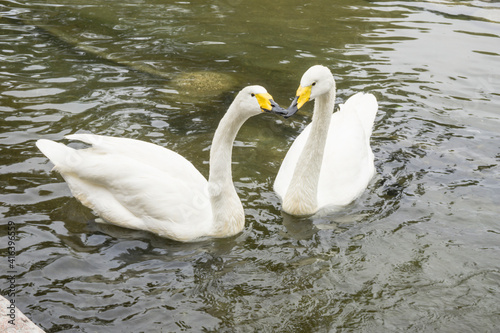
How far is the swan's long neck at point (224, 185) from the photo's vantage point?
582 cm

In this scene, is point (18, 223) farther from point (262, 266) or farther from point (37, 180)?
point (262, 266)

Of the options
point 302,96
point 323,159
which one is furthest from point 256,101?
point 323,159

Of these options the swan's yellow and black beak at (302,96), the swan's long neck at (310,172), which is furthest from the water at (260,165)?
the swan's yellow and black beak at (302,96)

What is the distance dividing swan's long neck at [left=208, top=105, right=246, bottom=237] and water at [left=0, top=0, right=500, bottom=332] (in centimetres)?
19

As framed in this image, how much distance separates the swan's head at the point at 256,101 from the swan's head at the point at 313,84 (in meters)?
0.48

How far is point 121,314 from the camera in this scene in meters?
4.96

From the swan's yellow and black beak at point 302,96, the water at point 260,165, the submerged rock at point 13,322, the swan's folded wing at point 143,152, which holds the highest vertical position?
the swan's yellow and black beak at point 302,96

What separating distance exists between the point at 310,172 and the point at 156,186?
5.24ft

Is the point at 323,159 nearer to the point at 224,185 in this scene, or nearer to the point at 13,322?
the point at 224,185

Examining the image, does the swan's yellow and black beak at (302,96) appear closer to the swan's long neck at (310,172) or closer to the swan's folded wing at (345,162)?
the swan's long neck at (310,172)

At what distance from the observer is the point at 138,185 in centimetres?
604

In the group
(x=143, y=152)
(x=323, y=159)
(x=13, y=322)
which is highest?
(x=143, y=152)

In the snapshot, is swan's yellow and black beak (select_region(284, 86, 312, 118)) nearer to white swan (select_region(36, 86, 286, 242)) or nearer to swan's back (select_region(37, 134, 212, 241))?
white swan (select_region(36, 86, 286, 242))

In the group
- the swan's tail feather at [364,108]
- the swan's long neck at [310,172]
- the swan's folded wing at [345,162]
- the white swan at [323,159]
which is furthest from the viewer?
the swan's tail feather at [364,108]
